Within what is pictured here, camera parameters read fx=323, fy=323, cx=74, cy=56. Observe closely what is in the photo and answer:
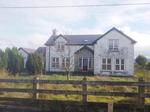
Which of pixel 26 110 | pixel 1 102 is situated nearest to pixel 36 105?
pixel 26 110

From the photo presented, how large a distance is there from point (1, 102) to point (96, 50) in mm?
36138

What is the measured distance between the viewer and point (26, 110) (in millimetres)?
11750

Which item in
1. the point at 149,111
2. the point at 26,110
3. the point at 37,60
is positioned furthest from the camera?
the point at 37,60

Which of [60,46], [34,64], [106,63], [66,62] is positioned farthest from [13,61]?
[106,63]

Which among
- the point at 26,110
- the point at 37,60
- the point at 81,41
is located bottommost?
the point at 26,110

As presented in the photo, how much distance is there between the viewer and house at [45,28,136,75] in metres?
46.8

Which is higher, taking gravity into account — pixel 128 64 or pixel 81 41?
pixel 81 41

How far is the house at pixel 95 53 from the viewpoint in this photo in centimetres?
4678

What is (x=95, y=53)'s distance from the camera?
48000 mm

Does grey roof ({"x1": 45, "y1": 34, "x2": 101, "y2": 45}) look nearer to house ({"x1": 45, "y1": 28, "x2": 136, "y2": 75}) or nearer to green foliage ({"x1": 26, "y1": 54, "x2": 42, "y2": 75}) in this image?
house ({"x1": 45, "y1": 28, "x2": 136, "y2": 75})

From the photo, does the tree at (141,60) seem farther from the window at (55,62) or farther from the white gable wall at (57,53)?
the window at (55,62)

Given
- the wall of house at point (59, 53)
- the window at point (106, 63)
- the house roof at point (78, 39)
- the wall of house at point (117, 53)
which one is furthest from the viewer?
the house roof at point (78, 39)

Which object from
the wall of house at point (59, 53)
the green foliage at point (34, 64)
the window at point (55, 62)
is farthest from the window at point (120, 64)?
the green foliage at point (34, 64)

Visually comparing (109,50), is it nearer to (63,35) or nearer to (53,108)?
(63,35)
